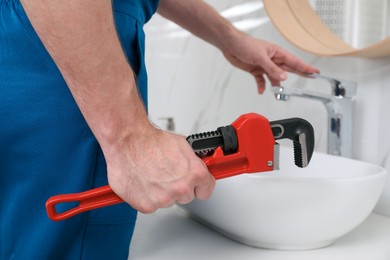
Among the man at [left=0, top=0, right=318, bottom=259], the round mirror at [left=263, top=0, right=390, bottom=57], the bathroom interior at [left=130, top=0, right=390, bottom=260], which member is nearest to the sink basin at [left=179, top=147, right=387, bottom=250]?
the bathroom interior at [left=130, top=0, right=390, bottom=260]

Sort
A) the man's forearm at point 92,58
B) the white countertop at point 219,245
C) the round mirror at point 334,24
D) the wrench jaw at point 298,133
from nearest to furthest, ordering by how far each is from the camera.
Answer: the man's forearm at point 92,58
the wrench jaw at point 298,133
the white countertop at point 219,245
the round mirror at point 334,24

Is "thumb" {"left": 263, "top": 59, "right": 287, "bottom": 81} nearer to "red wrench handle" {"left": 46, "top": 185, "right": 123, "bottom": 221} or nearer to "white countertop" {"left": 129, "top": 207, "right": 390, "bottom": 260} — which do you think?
"white countertop" {"left": 129, "top": 207, "right": 390, "bottom": 260}

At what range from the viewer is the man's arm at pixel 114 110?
0.49m

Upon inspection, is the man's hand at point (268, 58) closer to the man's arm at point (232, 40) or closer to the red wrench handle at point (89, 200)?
the man's arm at point (232, 40)

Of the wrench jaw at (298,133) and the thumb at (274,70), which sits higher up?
the wrench jaw at (298,133)

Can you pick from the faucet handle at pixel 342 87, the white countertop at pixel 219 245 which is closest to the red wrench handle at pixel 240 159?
the white countertop at pixel 219 245

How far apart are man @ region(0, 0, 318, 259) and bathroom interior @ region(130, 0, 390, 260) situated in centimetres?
15

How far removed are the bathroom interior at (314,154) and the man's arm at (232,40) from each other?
0.15 feet

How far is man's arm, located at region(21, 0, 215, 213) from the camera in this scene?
49 cm

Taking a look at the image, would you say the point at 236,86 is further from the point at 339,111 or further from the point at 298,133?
the point at 298,133

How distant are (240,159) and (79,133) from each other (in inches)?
8.1

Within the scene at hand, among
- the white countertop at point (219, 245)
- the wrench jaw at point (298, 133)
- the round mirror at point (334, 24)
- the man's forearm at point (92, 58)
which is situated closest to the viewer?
the man's forearm at point (92, 58)

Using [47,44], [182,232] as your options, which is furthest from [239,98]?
[47,44]

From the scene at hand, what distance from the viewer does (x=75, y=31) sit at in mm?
483
